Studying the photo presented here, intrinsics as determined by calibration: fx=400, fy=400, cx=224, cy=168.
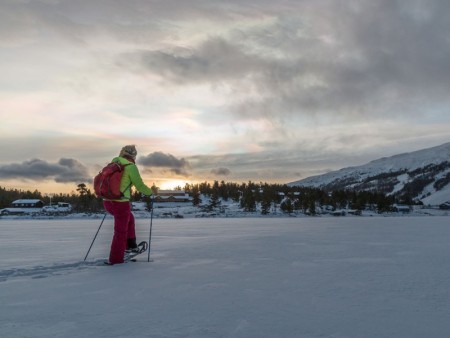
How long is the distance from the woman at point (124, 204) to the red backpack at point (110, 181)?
0.40ft

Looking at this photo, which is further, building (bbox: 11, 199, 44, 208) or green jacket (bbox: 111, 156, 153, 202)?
building (bbox: 11, 199, 44, 208)

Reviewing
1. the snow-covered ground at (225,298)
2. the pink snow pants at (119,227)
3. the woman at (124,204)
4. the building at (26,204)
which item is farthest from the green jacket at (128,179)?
the building at (26,204)

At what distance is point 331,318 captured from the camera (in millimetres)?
4711

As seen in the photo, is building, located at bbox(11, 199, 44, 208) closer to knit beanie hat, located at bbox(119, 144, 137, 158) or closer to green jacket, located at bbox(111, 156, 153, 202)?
knit beanie hat, located at bbox(119, 144, 137, 158)

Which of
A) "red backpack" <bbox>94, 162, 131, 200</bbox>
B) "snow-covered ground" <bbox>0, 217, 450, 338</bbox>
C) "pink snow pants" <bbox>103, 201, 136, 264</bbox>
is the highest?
"red backpack" <bbox>94, 162, 131, 200</bbox>

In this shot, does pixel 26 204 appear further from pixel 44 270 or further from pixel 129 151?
pixel 44 270

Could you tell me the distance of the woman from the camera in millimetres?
9555

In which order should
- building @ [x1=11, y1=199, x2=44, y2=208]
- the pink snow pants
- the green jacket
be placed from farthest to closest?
building @ [x1=11, y1=199, x2=44, y2=208], the green jacket, the pink snow pants

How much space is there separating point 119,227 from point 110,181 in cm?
114

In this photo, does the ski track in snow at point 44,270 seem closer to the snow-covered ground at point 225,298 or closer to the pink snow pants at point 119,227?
the snow-covered ground at point 225,298

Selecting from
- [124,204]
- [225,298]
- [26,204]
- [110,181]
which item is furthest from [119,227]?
[26,204]

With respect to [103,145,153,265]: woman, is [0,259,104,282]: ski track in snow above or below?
below

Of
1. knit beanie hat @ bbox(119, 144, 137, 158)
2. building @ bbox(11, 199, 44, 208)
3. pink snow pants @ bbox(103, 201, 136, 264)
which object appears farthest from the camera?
building @ bbox(11, 199, 44, 208)

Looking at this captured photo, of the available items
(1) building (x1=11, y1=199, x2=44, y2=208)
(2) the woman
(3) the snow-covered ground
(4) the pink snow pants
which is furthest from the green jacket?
(1) building (x1=11, y1=199, x2=44, y2=208)
